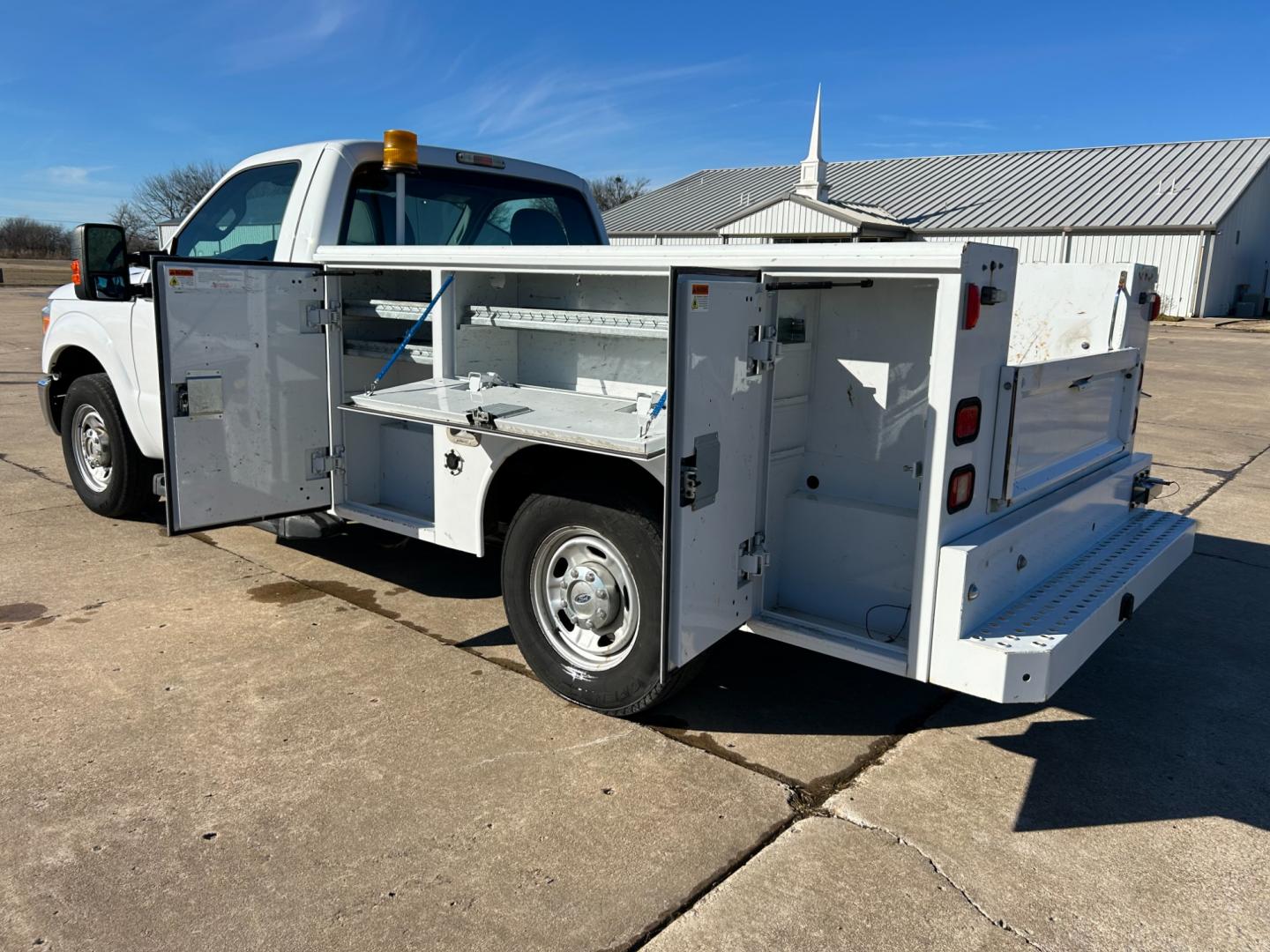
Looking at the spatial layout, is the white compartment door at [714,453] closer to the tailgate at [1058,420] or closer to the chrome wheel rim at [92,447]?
the tailgate at [1058,420]

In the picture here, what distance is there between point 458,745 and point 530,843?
66cm

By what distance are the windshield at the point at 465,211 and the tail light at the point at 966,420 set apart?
3132 millimetres

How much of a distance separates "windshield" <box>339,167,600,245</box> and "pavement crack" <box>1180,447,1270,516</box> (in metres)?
4.67

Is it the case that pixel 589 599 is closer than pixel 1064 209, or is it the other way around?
pixel 589 599

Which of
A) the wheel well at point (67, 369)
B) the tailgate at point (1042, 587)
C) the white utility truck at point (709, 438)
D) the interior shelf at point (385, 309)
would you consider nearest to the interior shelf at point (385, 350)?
the white utility truck at point (709, 438)

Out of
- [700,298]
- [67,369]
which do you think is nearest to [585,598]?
[700,298]

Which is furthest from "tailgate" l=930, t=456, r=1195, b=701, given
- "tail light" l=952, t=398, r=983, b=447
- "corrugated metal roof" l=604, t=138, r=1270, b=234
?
"corrugated metal roof" l=604, t=138, r=1270, b=234

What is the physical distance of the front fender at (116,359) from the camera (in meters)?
5.46

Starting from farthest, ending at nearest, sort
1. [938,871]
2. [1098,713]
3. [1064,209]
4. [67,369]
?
[1064,209], [67,369], [1098,713], [938,871]

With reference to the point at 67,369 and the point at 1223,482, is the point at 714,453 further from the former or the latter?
the point at 1223,482

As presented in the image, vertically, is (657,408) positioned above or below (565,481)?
above

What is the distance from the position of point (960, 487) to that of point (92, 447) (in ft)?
17.4

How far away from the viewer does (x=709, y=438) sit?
3.12 meters

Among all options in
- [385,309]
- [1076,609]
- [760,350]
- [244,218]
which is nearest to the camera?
[760,350]
